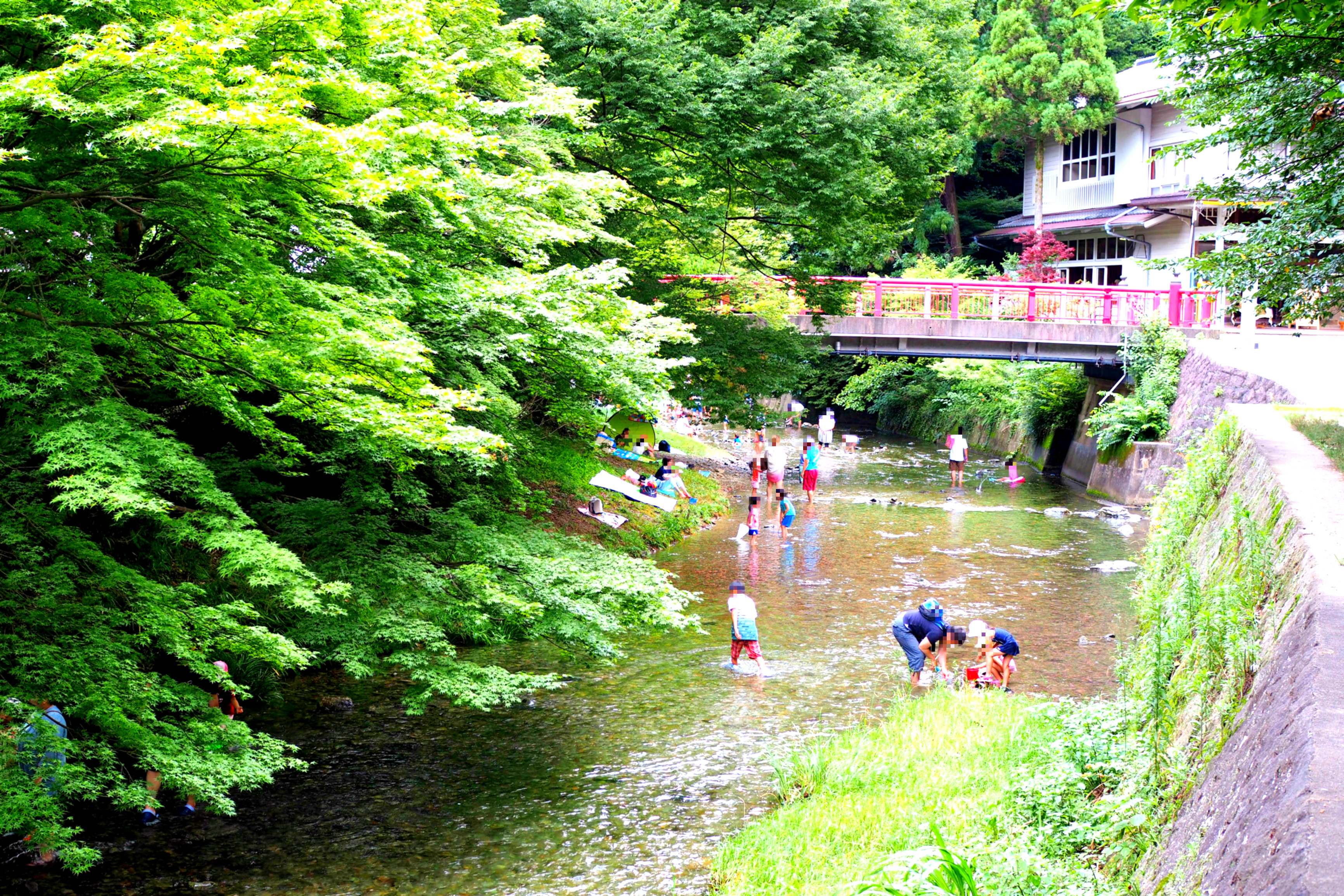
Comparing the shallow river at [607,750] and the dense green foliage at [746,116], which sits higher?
the dense green foliage at [746,116]

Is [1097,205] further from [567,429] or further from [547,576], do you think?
[547,576]

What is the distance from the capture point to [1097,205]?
45.4m

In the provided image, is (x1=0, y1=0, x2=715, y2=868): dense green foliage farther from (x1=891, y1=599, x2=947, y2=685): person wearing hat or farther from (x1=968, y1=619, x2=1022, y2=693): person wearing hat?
(x1=968, y1=619, x2=1022, y2=693): person wearing hat

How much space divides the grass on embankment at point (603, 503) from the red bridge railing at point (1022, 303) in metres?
6.76

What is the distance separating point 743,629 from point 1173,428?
1673 cm

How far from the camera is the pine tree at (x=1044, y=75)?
135 ft

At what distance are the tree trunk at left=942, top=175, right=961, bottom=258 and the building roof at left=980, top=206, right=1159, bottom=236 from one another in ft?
5.02

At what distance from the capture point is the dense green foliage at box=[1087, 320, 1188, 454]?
91.1 ft

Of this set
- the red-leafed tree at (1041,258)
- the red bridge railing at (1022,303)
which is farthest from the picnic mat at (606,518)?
the red-leafed tree at (1041,258)

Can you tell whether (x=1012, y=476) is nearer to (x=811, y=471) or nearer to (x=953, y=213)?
(x=811, y=471)

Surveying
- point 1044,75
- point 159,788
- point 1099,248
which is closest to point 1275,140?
point 159,788

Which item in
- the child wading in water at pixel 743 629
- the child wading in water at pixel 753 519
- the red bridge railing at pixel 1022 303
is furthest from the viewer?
the red bridge railing at pixel 1022 303

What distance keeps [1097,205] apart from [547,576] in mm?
40745

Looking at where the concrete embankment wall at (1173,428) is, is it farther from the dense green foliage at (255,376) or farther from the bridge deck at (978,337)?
the dense green foliage at (255,376)
